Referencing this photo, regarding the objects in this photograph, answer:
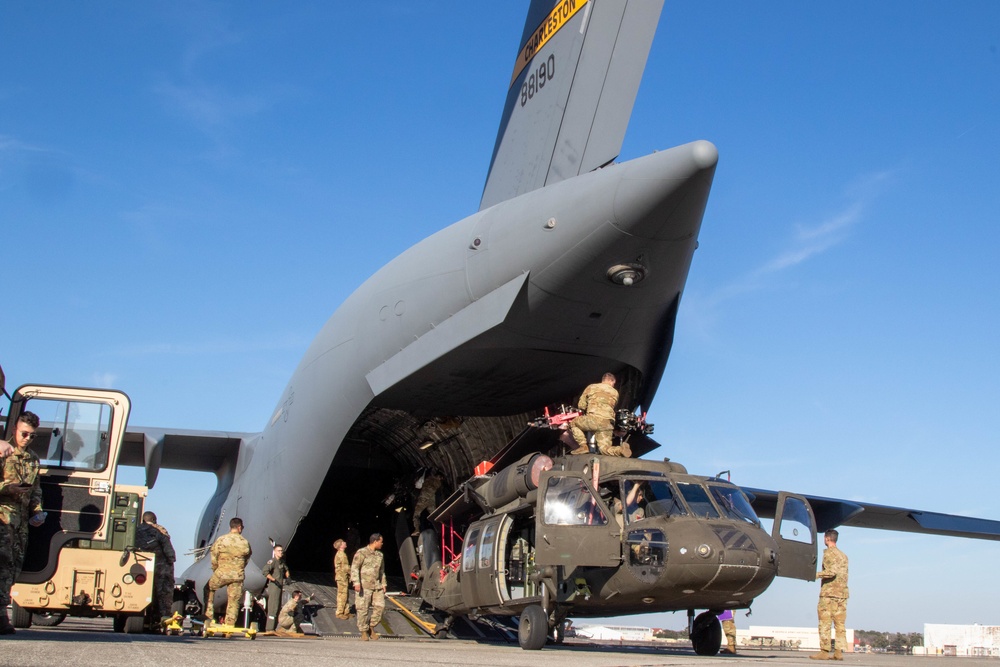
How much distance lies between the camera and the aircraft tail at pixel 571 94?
34.2 ft

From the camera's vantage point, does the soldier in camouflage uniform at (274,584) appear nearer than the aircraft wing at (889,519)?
Yes

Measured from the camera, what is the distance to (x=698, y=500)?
9023 mm

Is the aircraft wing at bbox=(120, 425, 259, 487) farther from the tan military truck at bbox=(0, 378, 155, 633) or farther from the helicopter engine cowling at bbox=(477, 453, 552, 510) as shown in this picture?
the tan military truck at bbox=(0, 378, 155, 633)

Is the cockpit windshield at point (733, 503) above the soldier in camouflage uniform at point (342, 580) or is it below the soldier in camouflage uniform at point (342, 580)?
above

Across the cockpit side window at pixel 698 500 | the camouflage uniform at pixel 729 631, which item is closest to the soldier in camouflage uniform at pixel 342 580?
the camouflage uniform at pixel 729 631

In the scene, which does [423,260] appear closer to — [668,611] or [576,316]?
[576,316]

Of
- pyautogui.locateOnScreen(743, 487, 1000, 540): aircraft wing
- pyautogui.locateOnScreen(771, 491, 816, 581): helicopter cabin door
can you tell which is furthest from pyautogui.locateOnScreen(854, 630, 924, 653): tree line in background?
pyautogui.locateOnScreen(771, 491, 816, 581): helicopter cabin door

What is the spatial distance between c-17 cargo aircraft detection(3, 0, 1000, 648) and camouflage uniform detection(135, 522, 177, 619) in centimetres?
218

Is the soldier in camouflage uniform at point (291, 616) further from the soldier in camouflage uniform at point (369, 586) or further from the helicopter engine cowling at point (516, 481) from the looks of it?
the helicopter engine cowling at point (516, 481)

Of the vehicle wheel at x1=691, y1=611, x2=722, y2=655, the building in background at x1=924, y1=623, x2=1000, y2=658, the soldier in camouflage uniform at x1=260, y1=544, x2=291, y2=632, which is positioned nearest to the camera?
the vehicle wheel at x1=691, y1=611, x2=722, y2=655

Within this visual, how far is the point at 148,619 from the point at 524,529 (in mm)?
3963

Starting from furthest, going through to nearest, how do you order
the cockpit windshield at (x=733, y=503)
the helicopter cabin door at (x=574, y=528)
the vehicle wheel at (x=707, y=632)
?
1. the vehicle wheel at (x=707, y=632)
2. the cockpit windshield at (x=733, y=503)
3. the helicopter cabin door at (x=574, y=528)

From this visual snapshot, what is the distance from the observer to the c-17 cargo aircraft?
9078mm

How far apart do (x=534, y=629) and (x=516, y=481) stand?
1.55 m
